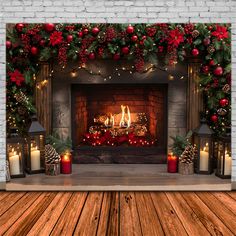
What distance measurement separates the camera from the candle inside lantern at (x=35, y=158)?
5.02 meters

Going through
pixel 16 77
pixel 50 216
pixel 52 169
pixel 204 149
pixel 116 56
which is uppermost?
pixel 116 56

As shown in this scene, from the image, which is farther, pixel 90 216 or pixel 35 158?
pixel 35 158

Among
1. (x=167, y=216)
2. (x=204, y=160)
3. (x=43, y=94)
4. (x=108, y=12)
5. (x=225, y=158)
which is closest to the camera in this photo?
(x=167, y=216)

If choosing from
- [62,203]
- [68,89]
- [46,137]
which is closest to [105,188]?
[62,203]

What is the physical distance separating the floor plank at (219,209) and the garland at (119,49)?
126cm

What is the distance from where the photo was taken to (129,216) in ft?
11.0

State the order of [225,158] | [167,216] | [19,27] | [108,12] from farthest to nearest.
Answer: [19,27] < [225,158] < [108,12] < [167,216]

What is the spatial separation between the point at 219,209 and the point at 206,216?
0.83ft

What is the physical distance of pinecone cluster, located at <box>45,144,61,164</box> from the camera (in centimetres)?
491

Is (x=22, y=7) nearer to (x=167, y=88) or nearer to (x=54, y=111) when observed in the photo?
(x=54, y=111)

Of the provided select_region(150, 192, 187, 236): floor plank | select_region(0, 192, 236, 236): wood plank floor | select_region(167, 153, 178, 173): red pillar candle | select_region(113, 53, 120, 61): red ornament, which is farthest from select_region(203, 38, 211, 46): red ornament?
select_region(150, 192, 187, 236): floor plank

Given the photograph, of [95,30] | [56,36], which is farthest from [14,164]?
[95,30]

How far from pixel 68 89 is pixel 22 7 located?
1.50 m

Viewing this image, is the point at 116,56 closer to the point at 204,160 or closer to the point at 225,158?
the point at 204,160
